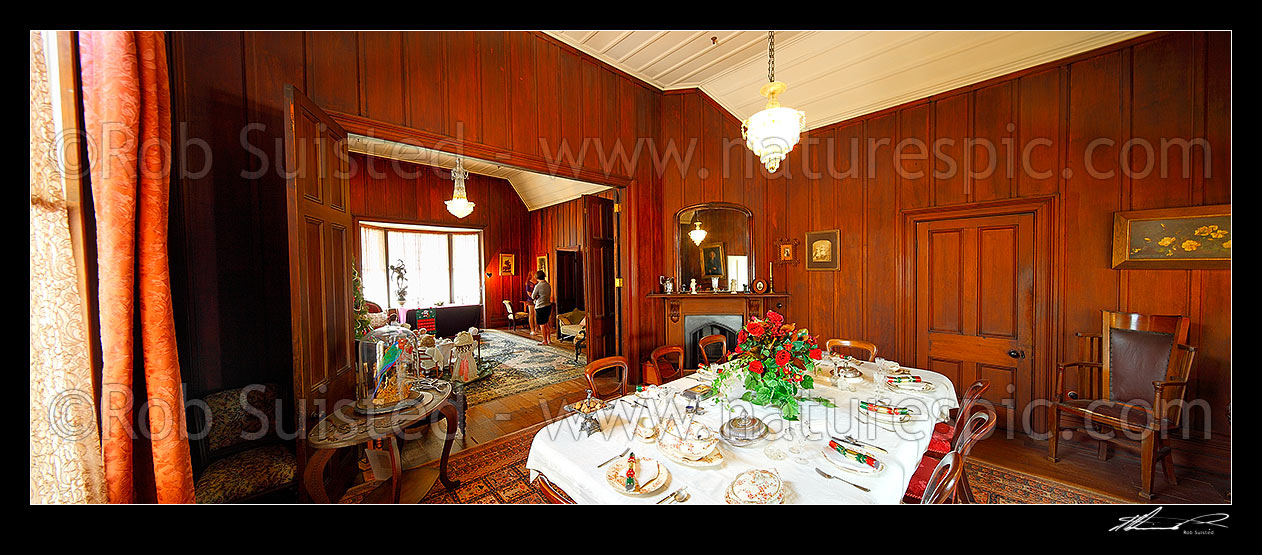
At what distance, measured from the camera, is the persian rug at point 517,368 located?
15.2 ft

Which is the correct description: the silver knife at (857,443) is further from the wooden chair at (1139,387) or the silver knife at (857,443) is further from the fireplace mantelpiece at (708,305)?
the fireplace mantelpiece at (708,305)

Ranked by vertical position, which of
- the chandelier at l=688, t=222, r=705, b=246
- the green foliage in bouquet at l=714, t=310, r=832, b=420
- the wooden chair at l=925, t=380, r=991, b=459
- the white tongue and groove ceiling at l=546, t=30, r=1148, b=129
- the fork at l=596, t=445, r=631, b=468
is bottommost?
the wooden chair at l=925, t=380, r=991, b=459

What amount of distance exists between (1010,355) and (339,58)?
5907 millimetres

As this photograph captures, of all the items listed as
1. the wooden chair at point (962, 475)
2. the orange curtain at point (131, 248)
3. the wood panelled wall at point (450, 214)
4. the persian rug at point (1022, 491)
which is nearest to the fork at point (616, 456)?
the wooden chair at point (962, 475)

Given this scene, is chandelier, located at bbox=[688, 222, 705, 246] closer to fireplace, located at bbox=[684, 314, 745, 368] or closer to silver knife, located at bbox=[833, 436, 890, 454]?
fireplace, located at bbox=[684, 314, 745, 368]

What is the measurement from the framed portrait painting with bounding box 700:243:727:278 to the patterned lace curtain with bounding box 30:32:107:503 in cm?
457

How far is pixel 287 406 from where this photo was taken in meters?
2.32

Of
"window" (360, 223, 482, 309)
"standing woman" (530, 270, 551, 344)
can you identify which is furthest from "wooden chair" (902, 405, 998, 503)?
"window" (360, 223, 482, 309)

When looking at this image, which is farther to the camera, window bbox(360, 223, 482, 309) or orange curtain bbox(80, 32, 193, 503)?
window bbox(360, 223, 482, 309)

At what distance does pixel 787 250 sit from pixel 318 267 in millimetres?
4371

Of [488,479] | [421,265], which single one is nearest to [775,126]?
[488,479]

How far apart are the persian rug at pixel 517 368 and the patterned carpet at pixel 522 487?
1308mm

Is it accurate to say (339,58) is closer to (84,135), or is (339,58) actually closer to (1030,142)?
(84,135)

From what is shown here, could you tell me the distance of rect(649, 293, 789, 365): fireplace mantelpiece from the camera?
4.46 metres
